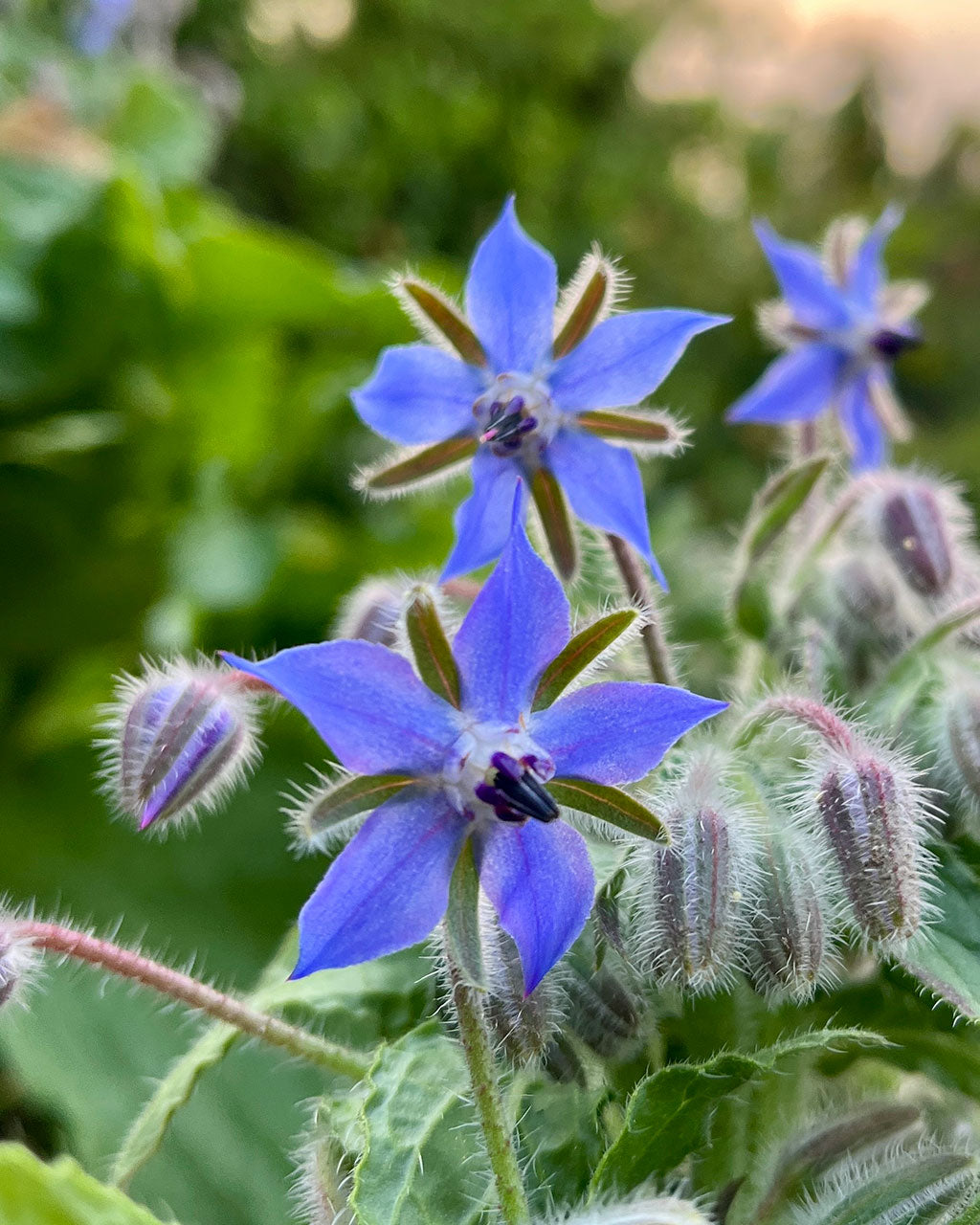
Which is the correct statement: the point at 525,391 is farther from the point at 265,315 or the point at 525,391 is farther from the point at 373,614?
the point at 265,315

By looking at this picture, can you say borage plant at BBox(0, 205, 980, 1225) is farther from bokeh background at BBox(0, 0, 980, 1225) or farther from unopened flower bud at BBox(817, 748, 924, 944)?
bokeh background at BBox(0, 0, 980, 1225)

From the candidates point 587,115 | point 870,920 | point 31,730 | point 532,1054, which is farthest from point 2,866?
point 587,115

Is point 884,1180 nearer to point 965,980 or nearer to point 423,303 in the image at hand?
point 965,980

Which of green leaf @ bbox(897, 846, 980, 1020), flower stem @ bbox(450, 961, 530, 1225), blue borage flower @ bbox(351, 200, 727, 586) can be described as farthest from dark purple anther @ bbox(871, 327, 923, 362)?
flower stem @ bbox(450, 961, 530, 1225)

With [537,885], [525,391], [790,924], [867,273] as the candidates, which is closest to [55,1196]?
[537,885]

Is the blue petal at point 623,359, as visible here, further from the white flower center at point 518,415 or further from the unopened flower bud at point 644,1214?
the unopened flower bud at point 644,1214

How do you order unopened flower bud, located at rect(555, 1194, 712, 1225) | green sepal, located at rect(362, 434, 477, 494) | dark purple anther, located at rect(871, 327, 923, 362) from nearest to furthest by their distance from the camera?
unopened flower bud, located at rect(555, 1194, 712, 1225) → green sepal, located at rect(362, 434, 477, 494) → dark purple anther, located at rect(871, 327, 923, 362)

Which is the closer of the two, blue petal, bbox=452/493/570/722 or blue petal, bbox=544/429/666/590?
blue petal, bbox=452/493/570/722
